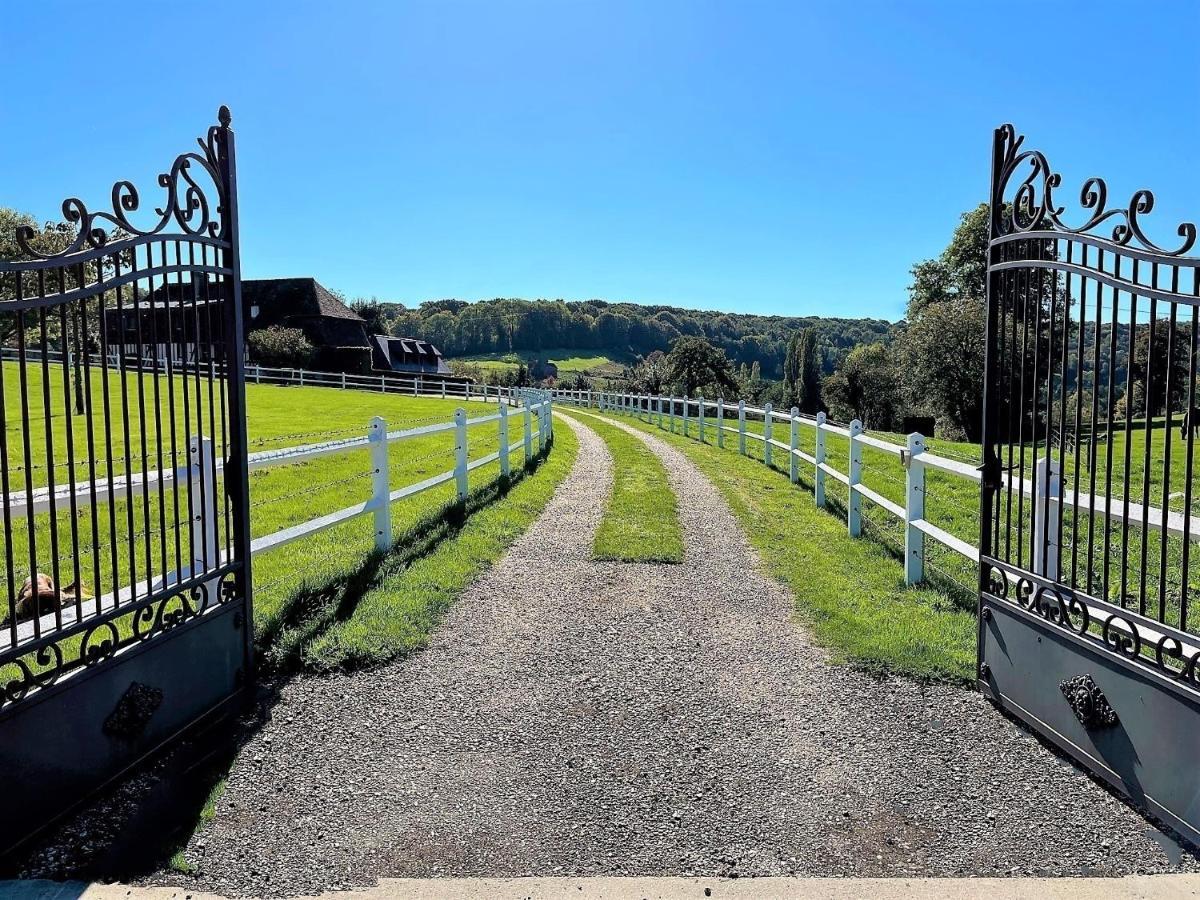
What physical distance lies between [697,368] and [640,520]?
175 feet

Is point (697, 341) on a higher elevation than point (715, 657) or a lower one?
higher

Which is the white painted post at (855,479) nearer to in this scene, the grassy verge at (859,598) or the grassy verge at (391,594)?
the grassy verge at (859,598)

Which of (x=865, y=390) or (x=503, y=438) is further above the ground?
(x=865, y=390)

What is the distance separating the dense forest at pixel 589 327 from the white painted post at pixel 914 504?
396ft

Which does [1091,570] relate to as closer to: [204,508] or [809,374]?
Answer: [204,508]

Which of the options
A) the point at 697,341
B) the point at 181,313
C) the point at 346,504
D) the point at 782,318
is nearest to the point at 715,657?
the point at 181,313

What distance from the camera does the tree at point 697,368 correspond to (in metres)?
61.9

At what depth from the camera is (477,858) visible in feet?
9.76

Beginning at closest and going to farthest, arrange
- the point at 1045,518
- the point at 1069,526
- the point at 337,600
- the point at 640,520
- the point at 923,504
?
the point at 1045,518
the point at 337,600
the point at 923,504
the point at 1069,526
the point at 640,520

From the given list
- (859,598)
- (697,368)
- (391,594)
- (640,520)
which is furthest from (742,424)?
(697,368)

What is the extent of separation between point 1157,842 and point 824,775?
1.21m

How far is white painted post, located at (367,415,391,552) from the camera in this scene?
681 centimetres

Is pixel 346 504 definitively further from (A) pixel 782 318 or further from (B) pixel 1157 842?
(A) pixel 782 318

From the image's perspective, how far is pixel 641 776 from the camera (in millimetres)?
3555
